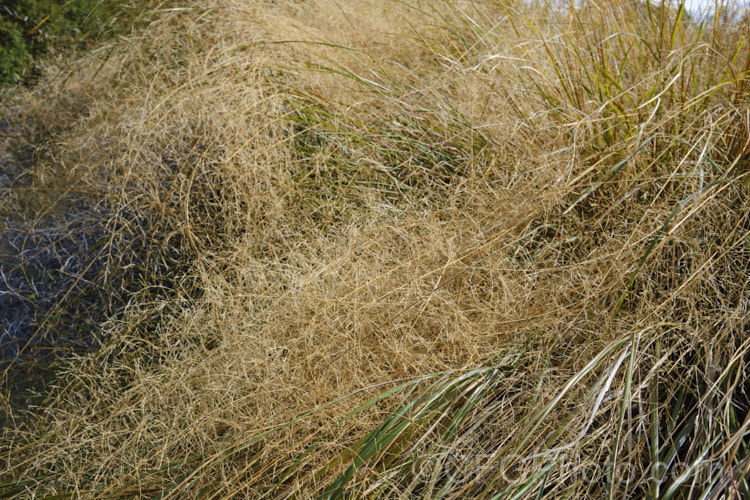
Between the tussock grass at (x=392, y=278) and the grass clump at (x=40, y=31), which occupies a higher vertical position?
the grass clump at (x=40, y=31)

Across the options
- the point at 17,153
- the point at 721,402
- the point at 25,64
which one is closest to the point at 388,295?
the point at 721,402

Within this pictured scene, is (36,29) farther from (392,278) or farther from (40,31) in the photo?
(392,278)

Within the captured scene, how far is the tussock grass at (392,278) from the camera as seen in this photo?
3.72ft

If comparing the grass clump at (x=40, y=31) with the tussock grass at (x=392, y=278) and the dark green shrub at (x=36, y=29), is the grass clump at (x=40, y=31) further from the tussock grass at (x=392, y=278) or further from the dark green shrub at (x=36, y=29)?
the tussock grass at (x=392, y=278)

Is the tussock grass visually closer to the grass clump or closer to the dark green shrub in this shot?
the grass clump

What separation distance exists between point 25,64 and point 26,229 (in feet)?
5.27

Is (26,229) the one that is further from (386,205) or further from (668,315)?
(668,315)

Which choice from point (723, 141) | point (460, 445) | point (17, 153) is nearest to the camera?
point (460, 445)

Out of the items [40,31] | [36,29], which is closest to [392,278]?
[40,31]

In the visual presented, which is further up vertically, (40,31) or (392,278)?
(40,31)

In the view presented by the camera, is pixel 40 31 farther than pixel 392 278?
Yes

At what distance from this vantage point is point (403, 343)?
4.20 ft

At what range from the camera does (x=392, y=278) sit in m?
1.41

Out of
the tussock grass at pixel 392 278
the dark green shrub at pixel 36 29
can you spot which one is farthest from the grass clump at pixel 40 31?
the tussock grass at pixel 392 278
